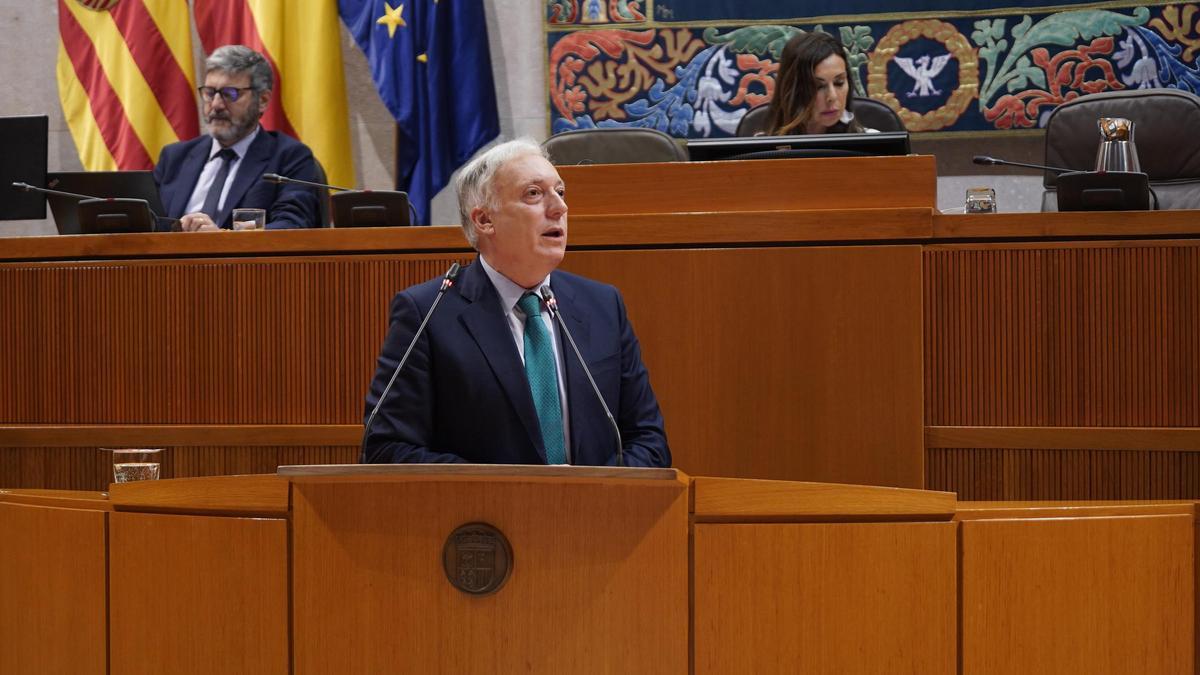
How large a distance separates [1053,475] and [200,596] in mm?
1878

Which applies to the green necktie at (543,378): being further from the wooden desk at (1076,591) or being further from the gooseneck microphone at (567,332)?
the wooden desk at (1076,591)

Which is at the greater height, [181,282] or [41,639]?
[181,282]

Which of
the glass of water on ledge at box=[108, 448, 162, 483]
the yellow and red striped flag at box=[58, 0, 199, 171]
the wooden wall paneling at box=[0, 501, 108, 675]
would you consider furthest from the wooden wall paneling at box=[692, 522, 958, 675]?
the yellow and red striped flag at box=[58, 0, 199, 171]

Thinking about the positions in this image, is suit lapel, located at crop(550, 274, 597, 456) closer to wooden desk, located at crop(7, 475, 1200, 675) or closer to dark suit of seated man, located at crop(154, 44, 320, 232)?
wooden desk, located at crop(7, 475, 1200, 675)

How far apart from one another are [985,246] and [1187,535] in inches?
43.1

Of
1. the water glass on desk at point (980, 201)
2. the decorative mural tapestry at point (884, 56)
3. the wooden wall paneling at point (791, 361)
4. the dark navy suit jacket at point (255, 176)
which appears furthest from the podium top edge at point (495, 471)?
the decorative mural tapestry at point (884, 56)

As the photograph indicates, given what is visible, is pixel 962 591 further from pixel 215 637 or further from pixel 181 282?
pixel 181 282

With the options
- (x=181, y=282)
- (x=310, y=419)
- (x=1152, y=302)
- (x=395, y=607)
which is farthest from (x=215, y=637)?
(x=1152, y=302)

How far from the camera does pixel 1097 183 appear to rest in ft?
9.70

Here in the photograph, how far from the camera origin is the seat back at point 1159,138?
420cm

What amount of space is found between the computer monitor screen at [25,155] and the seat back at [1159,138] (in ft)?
11.3

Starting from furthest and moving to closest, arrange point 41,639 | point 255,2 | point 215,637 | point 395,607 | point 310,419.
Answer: point 255,2
point 310,419
point 41,639
point 215,637
point 395,607

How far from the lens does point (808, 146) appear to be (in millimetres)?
3125

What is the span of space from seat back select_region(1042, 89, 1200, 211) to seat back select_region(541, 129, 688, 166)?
131cm
